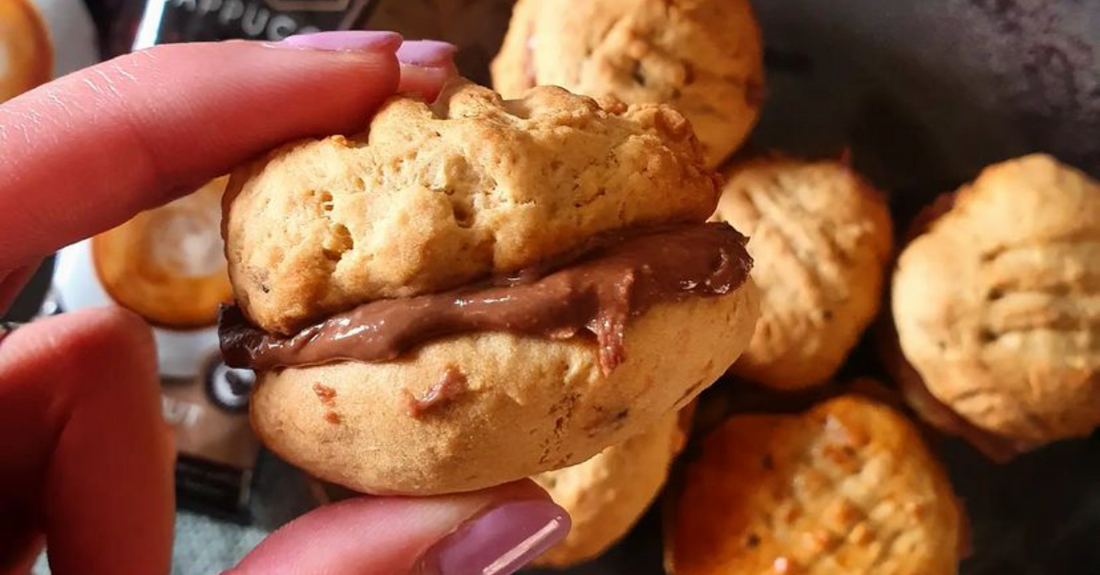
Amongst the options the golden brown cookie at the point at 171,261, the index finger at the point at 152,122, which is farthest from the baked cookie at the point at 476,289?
the golden brown cookie at the point at 171,261

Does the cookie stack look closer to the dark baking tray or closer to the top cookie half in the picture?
the top cookie half

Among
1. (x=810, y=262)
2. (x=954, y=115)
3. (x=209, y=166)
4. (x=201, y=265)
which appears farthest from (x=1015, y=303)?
(x=201, y=265)

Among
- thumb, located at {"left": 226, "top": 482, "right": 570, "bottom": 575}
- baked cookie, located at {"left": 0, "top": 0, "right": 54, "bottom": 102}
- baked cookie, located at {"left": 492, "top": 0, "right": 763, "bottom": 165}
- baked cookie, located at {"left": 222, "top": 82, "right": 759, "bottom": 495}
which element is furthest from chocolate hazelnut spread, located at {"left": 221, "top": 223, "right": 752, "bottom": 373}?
baked cookie, located at {"left": 0, "top": 0, "right": 54, "bottom": 102}

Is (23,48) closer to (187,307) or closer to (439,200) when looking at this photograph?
(187,307)

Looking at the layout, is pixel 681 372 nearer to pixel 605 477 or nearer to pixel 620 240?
pixel 620 240

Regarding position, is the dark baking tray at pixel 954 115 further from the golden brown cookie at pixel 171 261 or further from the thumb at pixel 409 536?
the thumb at pixel 409 536

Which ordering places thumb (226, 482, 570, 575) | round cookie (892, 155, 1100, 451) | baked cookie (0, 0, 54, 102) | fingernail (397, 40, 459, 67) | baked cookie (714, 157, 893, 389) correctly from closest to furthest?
thumb (226, 482, 570, 575)
fingernail (397, 40, 459, 67)
round cookie (892, 155, 1100, 451)
baked cookie (714, 157, 893, 389)
baked cookie (0, 0, 54, 102)

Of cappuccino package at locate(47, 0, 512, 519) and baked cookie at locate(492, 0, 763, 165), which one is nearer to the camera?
baked cookie at locate(492, 0, 763, 165)
